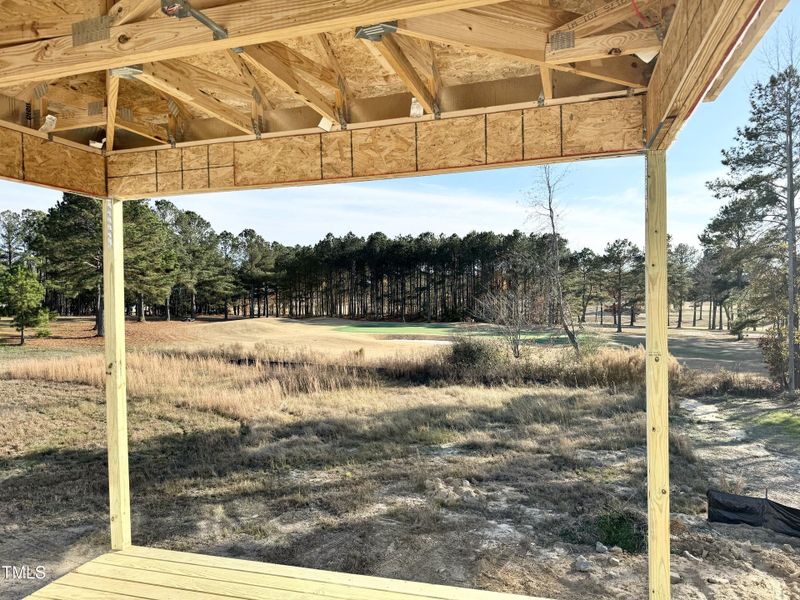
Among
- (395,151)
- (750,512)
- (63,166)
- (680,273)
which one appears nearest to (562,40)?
(395,151)

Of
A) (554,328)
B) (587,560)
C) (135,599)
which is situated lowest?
(587,560)

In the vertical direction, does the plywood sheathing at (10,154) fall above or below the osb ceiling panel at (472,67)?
below

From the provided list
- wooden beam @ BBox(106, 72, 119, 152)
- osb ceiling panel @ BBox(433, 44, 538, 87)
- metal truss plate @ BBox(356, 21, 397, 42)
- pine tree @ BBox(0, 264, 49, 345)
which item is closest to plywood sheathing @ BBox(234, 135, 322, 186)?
wooden beam @ BBox(106, 72, 119, 152)

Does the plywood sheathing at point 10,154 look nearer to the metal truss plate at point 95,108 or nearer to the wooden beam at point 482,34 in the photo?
the metal truss plate at point 95,108

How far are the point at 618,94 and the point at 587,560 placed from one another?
406 cm

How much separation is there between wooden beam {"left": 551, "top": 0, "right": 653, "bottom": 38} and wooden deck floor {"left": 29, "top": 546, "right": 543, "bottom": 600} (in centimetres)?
314

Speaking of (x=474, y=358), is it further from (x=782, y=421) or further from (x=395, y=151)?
(x=395, y=151)

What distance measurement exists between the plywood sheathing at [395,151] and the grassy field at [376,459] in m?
3.58

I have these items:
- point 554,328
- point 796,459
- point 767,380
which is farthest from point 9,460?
point 767,380

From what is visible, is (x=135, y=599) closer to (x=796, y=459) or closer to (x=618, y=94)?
(x=618, y=94)

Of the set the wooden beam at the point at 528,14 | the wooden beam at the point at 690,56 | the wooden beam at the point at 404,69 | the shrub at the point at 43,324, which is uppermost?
the wooden beam at the point at 528,14

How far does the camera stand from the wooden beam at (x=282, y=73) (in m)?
2.45

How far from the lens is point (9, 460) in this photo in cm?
717

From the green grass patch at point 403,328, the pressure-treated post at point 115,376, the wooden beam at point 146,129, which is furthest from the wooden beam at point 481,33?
the green grass patch at point 403,328
